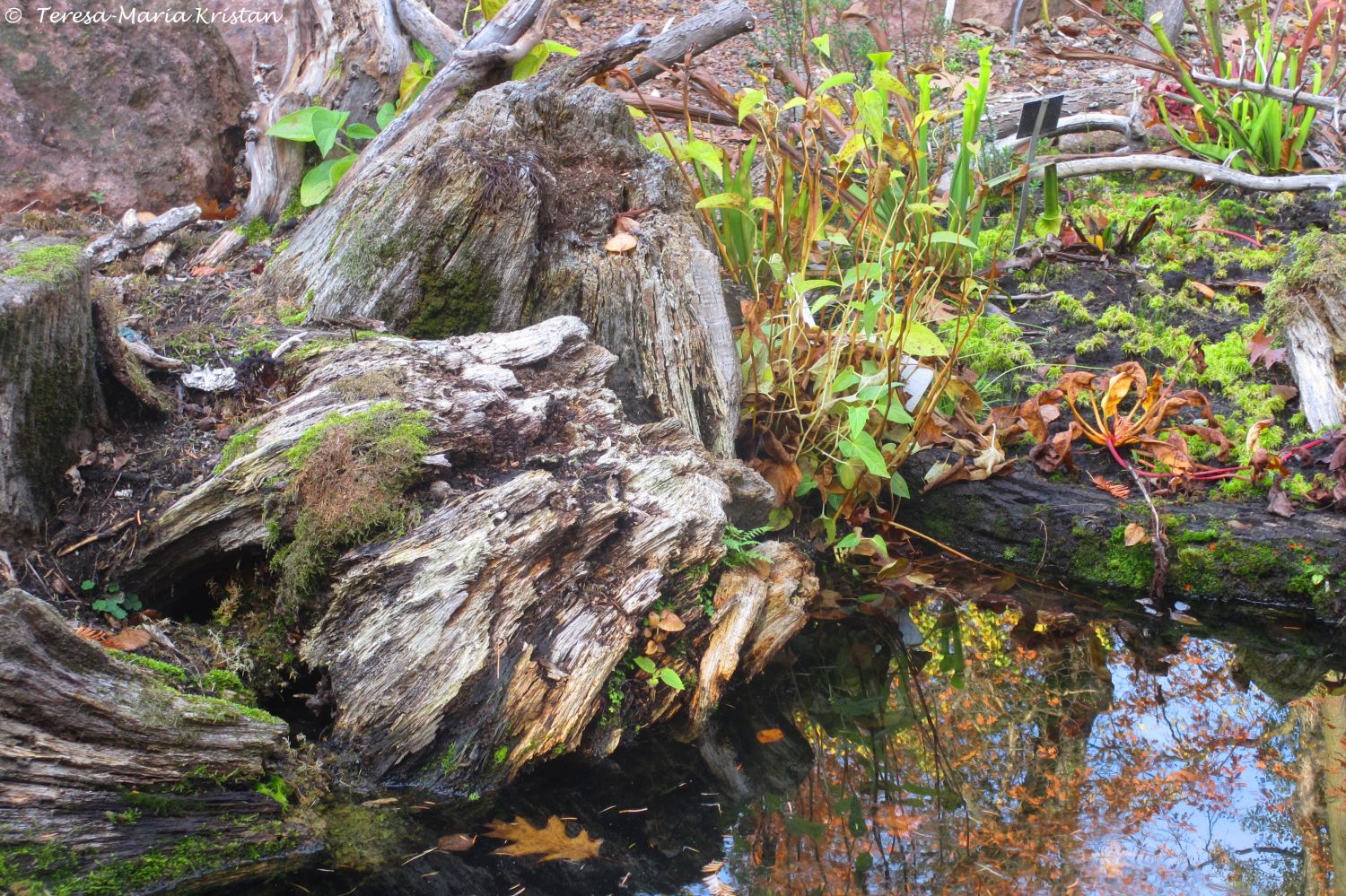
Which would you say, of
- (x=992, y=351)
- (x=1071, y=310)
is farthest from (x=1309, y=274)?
(x=992, y=351)

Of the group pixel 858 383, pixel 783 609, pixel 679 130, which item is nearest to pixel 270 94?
pixel 679 130

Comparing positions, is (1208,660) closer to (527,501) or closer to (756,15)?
(527,501)

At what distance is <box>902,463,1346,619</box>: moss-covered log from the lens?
3.72 meters

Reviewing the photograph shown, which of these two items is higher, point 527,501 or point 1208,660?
point 527,501

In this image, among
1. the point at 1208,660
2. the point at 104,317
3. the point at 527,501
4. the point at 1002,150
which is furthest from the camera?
the point at 1002,150

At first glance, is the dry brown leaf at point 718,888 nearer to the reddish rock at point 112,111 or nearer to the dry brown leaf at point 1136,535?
the dry brown leaf at point 1136,535

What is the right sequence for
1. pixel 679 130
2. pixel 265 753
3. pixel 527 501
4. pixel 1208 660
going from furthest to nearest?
pixel 679 130 < pixel 1208 660 < pixel 527 501 < pixel 265 753

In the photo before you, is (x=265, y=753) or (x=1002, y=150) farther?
(x=1002, y=150)

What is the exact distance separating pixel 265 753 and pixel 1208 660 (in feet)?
10.00

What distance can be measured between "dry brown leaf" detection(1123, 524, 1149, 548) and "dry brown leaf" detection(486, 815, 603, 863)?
245cm

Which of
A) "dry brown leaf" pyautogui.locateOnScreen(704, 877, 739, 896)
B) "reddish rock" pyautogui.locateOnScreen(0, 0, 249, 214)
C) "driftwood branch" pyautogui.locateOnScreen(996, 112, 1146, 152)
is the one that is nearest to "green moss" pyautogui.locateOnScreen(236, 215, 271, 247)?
"reddish rock" pyautogui.locateOnScreen(0, 0, 249, 214)

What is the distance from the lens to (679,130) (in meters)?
6.43

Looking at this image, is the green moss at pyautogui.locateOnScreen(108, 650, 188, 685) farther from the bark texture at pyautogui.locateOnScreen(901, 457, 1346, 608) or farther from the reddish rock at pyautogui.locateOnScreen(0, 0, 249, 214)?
the reddish rock at pyautogui.locateOnScreen(0, 0, 249, 214)

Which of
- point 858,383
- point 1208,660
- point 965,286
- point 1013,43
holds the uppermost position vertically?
point 1013,43
